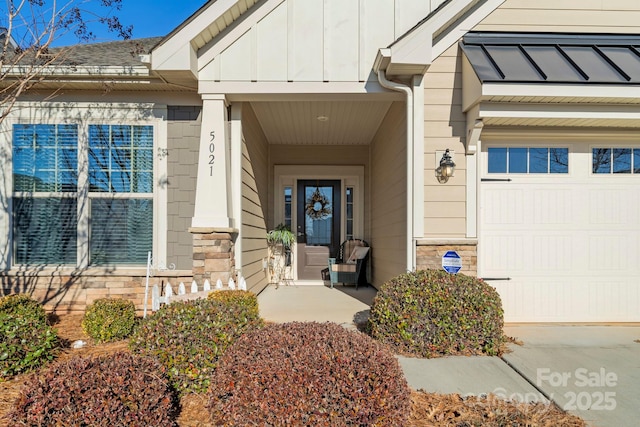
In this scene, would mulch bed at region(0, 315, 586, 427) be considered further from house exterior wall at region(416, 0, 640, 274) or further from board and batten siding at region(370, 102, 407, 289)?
board and batten siding at region(370, 102, 407, 289)

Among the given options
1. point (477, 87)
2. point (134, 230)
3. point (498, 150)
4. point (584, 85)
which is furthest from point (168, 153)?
point (584, 85)

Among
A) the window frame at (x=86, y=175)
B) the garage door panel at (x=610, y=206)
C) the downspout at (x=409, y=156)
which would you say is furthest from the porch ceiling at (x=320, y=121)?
the garage door panel at (x=610, y=206)

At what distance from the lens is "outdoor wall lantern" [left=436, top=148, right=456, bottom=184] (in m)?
4.39

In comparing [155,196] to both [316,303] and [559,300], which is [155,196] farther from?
[559,300]

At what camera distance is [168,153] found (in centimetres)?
499

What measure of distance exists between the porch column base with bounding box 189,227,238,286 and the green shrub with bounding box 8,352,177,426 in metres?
2.38

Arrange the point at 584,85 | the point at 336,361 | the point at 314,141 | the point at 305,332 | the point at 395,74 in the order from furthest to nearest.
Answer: the point at 314,141 < the point at 395,74 < the point at 584,85 < the point at 305,332 < the point at 336,361

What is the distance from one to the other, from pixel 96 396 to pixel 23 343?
169 centimetres

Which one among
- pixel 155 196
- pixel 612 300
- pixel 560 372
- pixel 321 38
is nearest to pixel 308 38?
pixel 321 38

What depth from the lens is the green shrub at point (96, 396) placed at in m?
1.82

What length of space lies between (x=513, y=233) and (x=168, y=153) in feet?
15.0

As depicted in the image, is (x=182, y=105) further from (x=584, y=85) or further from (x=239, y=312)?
(x=584, y=85)

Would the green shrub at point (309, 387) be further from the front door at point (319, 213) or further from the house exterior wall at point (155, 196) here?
the front door at point (319, 213)

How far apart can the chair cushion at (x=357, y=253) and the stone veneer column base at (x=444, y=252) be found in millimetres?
3008
